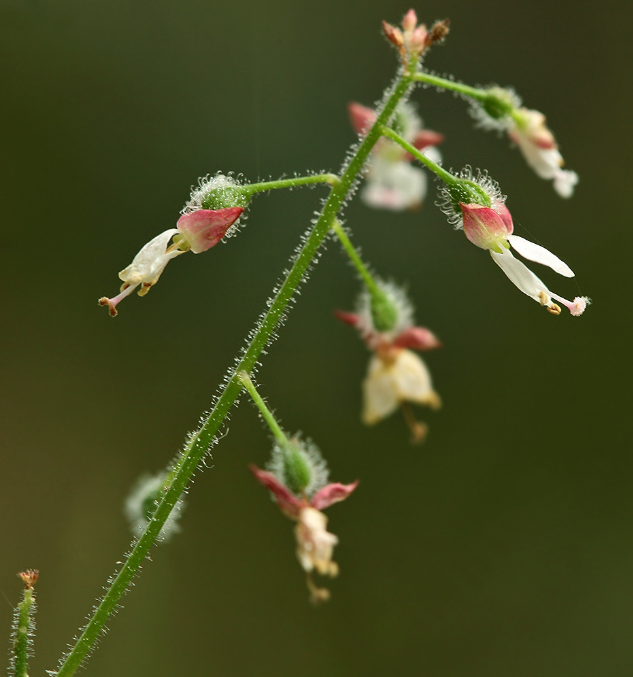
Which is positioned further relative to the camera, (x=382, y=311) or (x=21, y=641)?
(x=382, y=311)

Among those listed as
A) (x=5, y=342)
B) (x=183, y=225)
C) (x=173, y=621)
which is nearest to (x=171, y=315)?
(x=5, y=342)

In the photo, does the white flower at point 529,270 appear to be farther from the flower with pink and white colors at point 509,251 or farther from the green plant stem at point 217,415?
the green plant stem at point 217,415

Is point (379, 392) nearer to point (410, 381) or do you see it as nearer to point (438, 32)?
point (410, 381)

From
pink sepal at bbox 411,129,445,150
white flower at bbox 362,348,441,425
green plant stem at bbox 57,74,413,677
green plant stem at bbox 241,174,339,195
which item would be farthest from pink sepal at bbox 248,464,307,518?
pink sepal at bbox 411,129,445,150

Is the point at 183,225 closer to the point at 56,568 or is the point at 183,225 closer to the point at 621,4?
the point at 56,568

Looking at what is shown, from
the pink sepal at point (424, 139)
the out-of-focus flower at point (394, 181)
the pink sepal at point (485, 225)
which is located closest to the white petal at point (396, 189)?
the out-of-focus flower at point (394, 181)

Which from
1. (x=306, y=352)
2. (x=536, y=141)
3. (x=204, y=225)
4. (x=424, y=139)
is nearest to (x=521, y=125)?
(x=536, y=141)
